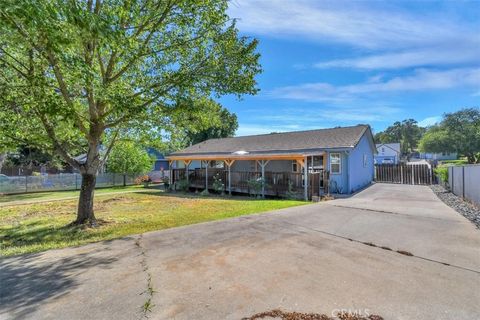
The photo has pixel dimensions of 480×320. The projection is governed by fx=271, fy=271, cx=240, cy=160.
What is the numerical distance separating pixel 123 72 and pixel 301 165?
9921mm

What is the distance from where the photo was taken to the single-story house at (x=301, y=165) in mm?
14758

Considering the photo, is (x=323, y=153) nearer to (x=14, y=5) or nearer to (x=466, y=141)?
(x=14, y=5)

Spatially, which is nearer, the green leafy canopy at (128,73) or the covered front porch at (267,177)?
the green leafy canopy at (128,73)

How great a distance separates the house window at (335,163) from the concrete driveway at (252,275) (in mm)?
9510

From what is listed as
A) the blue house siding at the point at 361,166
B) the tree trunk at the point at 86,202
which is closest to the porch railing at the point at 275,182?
the blue house siding at the point at 361,166

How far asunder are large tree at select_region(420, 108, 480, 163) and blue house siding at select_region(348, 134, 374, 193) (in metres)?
42.1

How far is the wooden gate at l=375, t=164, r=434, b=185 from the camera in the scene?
20141mm

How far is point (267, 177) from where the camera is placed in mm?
15758

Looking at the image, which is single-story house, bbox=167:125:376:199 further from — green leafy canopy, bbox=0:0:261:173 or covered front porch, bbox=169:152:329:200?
green leafy canopy, bbox=0:0:261:173

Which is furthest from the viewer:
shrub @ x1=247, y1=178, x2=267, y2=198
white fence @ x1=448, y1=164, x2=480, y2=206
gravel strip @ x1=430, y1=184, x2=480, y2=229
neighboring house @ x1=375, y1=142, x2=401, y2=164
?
neighboring house @ x1=375, y1=142, x2=401, y2=164

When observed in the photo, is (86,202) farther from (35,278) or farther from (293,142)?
(293,142)

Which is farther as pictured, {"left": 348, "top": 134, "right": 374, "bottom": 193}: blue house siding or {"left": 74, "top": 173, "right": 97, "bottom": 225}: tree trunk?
{"left": 348, "top": 134, "right": 374, "bottom": 193}: blue house siding

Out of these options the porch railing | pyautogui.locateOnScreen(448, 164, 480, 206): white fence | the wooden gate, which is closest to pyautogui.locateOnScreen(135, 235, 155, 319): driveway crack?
the porch railing

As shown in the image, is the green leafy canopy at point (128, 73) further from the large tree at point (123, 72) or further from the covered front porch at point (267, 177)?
the covered front porch at point (267, 177)
